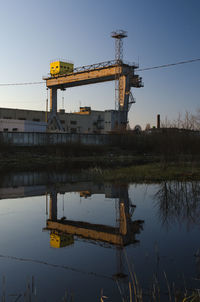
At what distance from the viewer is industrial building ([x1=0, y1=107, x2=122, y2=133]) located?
38.1 m

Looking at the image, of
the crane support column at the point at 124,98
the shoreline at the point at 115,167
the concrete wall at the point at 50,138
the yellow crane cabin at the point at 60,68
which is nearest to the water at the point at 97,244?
the shoreline at the point at 115,167

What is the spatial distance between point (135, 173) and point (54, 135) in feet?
64.5

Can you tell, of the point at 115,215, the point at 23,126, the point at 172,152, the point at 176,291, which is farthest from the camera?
the point at 23,126

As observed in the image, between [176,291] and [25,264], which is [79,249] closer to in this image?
[25,264]

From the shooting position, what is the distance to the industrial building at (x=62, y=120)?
38131 millimetres

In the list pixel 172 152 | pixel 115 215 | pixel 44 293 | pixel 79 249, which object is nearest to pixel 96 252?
pixel 79 249

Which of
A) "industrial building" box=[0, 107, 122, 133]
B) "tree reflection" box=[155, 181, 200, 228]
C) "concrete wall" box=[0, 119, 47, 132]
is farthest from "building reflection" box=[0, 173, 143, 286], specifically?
"concrete wall" box=[0, 119, 47, 132]

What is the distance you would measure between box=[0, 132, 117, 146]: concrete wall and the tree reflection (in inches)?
890

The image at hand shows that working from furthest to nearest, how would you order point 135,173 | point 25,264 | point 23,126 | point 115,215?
point 23,126, point 135,173, point 115,215, point 25,264

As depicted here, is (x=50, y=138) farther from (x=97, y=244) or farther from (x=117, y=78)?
(x=97, y=244)

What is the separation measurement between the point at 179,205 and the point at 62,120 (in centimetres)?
5029

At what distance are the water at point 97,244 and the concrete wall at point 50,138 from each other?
70.1ft

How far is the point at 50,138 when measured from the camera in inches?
1305

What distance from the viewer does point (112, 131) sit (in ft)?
123
